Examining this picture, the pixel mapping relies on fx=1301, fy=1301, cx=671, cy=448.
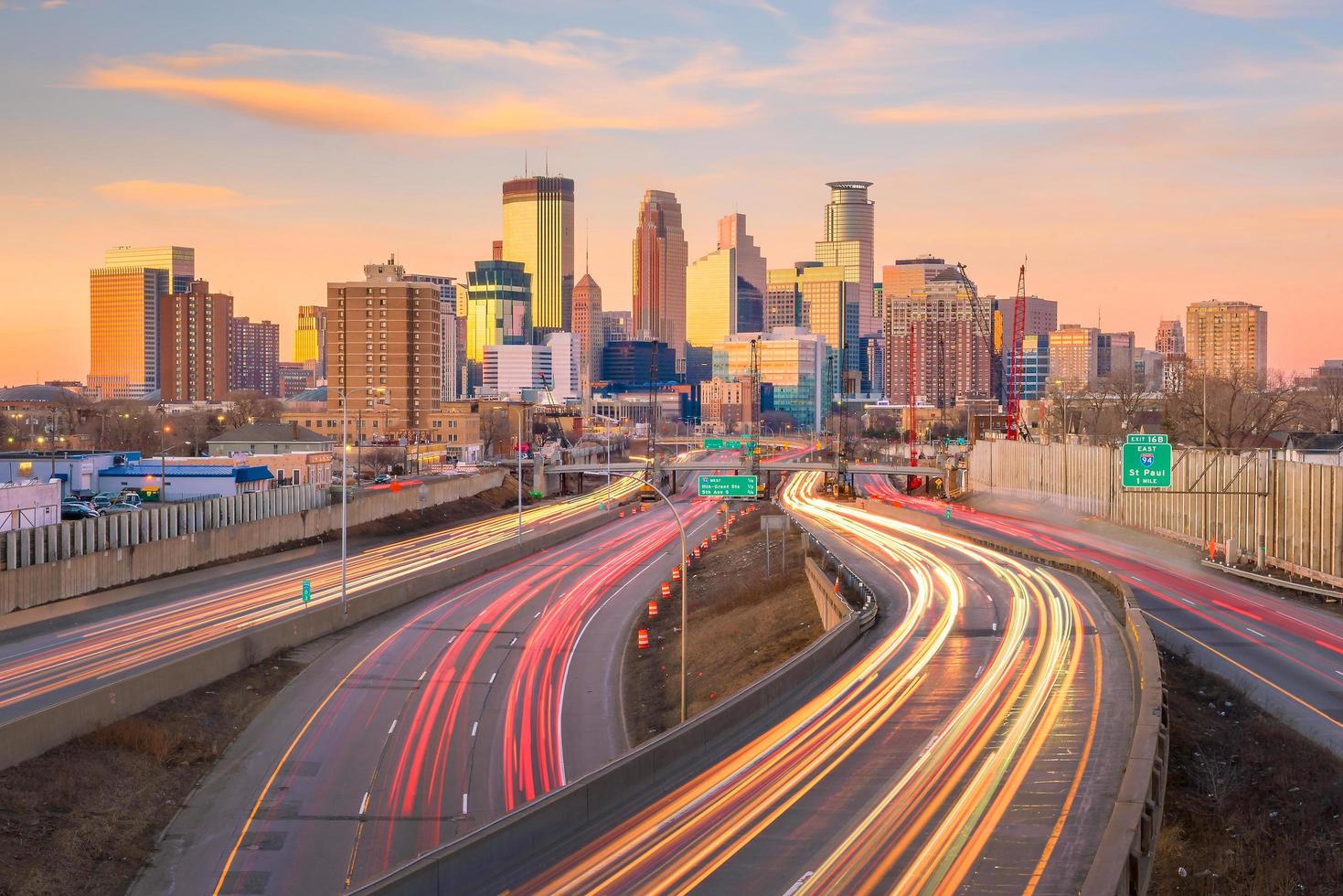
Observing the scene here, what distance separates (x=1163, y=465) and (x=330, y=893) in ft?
140

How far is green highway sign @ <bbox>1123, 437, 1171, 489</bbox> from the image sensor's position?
57500 mm

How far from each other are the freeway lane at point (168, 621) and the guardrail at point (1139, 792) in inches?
1168

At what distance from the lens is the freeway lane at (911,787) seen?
67.5 feet

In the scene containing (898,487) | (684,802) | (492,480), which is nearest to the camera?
(684,802)

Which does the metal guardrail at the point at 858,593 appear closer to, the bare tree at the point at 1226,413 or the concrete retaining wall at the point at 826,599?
the concrete retaining wall at the point at 826,599

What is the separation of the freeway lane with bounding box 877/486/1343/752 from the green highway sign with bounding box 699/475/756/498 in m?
17.7

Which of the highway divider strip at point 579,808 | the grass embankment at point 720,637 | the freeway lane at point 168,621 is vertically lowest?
the grass embankment at point 720,637

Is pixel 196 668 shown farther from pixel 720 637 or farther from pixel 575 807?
pixel 575 807

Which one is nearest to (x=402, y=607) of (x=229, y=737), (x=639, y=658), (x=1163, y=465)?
(x=639, y=658)

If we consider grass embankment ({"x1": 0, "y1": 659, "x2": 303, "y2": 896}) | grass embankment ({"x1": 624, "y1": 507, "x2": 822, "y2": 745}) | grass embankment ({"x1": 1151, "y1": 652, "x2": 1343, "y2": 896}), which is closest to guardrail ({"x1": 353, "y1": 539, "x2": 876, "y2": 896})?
grass embankment ({"x1": 1151, "y1": 652, "x2": 1343, "y2": 896})

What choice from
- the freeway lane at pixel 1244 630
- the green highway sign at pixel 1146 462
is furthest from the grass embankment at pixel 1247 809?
the green highway sign at pixel 1146 462

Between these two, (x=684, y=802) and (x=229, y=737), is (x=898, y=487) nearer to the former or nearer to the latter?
(x=229, y=737)

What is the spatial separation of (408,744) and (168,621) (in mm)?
20324

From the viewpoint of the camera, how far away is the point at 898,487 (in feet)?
584
